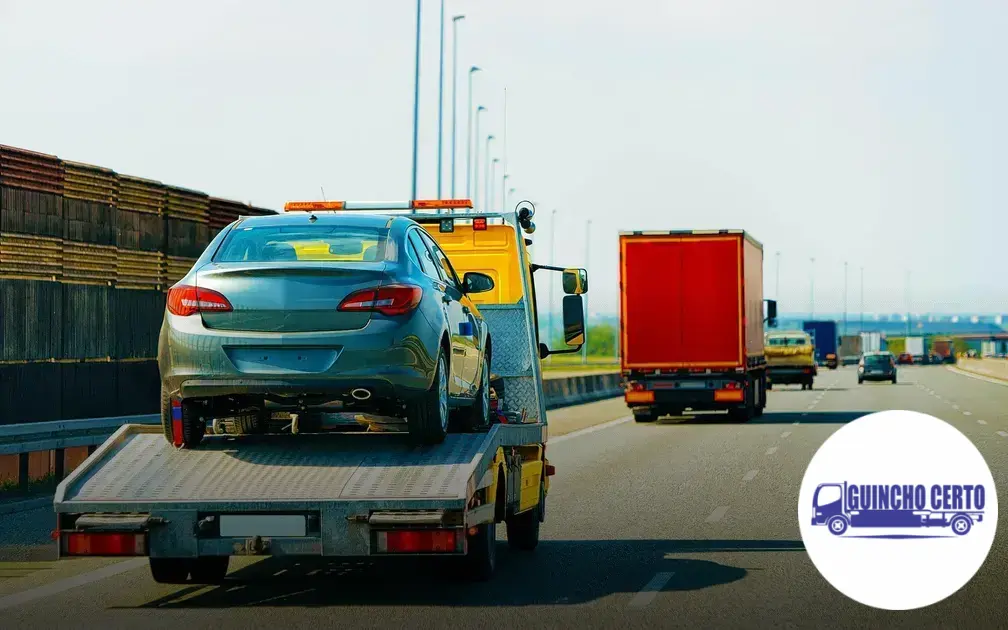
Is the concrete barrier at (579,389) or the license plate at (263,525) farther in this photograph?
the concrete barrier at (579,389)

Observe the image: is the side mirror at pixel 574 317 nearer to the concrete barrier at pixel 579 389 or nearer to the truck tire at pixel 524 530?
the truck tire at pixel 524 530

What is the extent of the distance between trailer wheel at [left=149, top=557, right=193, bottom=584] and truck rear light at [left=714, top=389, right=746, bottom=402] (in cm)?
2251

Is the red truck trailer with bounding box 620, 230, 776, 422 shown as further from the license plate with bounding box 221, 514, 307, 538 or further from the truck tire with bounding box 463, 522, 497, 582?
the license plate with bounding box 221, 514, 307, 538

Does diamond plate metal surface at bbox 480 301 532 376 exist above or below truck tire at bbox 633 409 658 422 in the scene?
above

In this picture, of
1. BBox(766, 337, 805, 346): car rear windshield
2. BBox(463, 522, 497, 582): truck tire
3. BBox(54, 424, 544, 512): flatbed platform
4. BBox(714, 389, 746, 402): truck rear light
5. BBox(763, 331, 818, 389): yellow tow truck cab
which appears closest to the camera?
BBox(54, 424, 544, 512): flatbed platform

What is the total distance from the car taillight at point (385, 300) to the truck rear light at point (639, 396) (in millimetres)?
22724

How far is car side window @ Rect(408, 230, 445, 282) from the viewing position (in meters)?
9.83

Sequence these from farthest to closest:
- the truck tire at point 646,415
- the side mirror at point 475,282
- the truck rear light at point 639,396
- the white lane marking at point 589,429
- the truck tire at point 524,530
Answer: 1. the truck tire at point 646,415
2. the truck rear light at point 639,396
3. the white lane marking at point 589,429
4. the truck tire at point 524,530
5. the side mirror at point 475,282

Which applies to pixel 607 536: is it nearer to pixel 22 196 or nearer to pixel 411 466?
pixel 411 466

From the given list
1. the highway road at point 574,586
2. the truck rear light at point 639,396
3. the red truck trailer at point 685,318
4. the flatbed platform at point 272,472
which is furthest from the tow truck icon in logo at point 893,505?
the truck rear light at point 639,396

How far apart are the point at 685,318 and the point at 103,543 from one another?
2346 centimetres

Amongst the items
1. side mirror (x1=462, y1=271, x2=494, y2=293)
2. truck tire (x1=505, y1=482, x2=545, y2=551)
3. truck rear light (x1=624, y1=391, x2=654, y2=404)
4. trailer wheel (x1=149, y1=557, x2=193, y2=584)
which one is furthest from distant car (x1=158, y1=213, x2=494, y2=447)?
truck rear light (x1=624, y1=391, x2=654, y2=404)

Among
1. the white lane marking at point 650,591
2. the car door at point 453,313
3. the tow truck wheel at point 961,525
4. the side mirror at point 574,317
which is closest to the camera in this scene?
the white lane marking at point 650,591

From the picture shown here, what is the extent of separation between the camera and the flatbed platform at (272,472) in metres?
8.53
